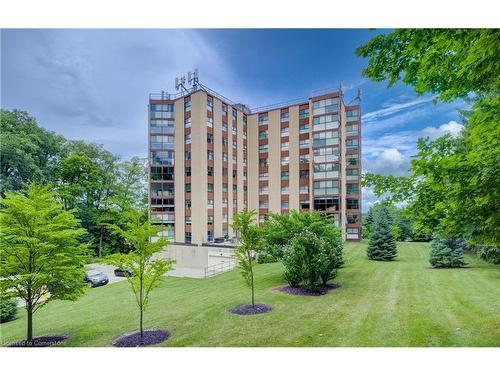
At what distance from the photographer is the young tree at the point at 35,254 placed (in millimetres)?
3350

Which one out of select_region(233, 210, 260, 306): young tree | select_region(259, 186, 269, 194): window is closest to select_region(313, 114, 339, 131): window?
select_region(259, 186, 269, 194): window

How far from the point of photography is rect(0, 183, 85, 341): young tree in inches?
132

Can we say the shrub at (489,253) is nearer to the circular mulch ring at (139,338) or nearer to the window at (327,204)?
the window at (327,204)

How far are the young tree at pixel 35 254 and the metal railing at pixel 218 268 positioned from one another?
3259 mm

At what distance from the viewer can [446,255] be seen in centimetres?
797

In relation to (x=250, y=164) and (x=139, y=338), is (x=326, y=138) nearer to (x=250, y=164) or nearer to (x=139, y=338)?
(x=250, y=164)

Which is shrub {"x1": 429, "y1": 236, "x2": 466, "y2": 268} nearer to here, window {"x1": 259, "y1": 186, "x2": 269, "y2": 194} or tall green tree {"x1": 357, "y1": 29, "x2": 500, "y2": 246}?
window {"x1": 259, "y1": 186, "x2": 269, "y2": 194}

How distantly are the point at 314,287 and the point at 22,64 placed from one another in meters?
5.75

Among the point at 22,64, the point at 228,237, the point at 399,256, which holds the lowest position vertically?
the point at 399,256

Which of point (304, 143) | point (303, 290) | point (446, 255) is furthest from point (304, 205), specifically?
point (303, 290)

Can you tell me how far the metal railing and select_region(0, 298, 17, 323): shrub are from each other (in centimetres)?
338
